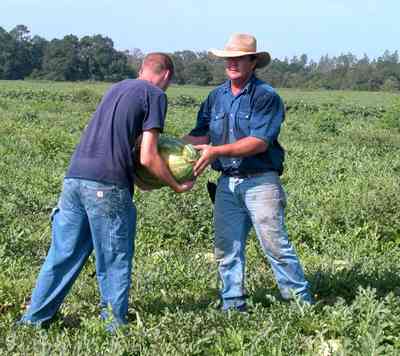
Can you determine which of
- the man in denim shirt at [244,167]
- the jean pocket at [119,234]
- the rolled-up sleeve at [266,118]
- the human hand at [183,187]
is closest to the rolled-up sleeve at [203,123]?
the man in denim shirt at [244,167]

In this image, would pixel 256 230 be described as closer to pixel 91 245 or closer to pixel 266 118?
pixel 266 118

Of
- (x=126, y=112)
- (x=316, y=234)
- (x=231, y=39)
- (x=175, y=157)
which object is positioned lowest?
(x=316, y=234)

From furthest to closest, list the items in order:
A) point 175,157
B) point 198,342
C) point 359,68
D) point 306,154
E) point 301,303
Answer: point 359,68 → point 306,154 → point 301,303 → point 175,157 → point 198,342

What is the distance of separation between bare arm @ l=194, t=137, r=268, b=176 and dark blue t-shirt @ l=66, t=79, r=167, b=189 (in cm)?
46

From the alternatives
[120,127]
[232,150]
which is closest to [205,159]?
[232,150]

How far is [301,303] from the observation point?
4.88 metres

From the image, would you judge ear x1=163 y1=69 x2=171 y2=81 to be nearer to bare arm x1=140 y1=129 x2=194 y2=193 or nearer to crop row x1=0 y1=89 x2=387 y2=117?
bare arm x1=140 y1=129 x2=194 y2=193

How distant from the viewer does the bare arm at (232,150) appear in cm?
464

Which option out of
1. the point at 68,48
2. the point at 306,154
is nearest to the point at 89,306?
the point at 306,154

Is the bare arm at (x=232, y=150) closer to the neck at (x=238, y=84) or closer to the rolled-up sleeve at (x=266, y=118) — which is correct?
the rolled-up sleeve at (x=266, y=118)

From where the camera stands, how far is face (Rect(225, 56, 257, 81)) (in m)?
4.78

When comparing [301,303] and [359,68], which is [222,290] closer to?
[301,303]

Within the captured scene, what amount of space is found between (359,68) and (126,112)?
86.6 meters

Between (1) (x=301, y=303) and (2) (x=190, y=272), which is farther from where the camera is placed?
(2) (x=190, y=272)
